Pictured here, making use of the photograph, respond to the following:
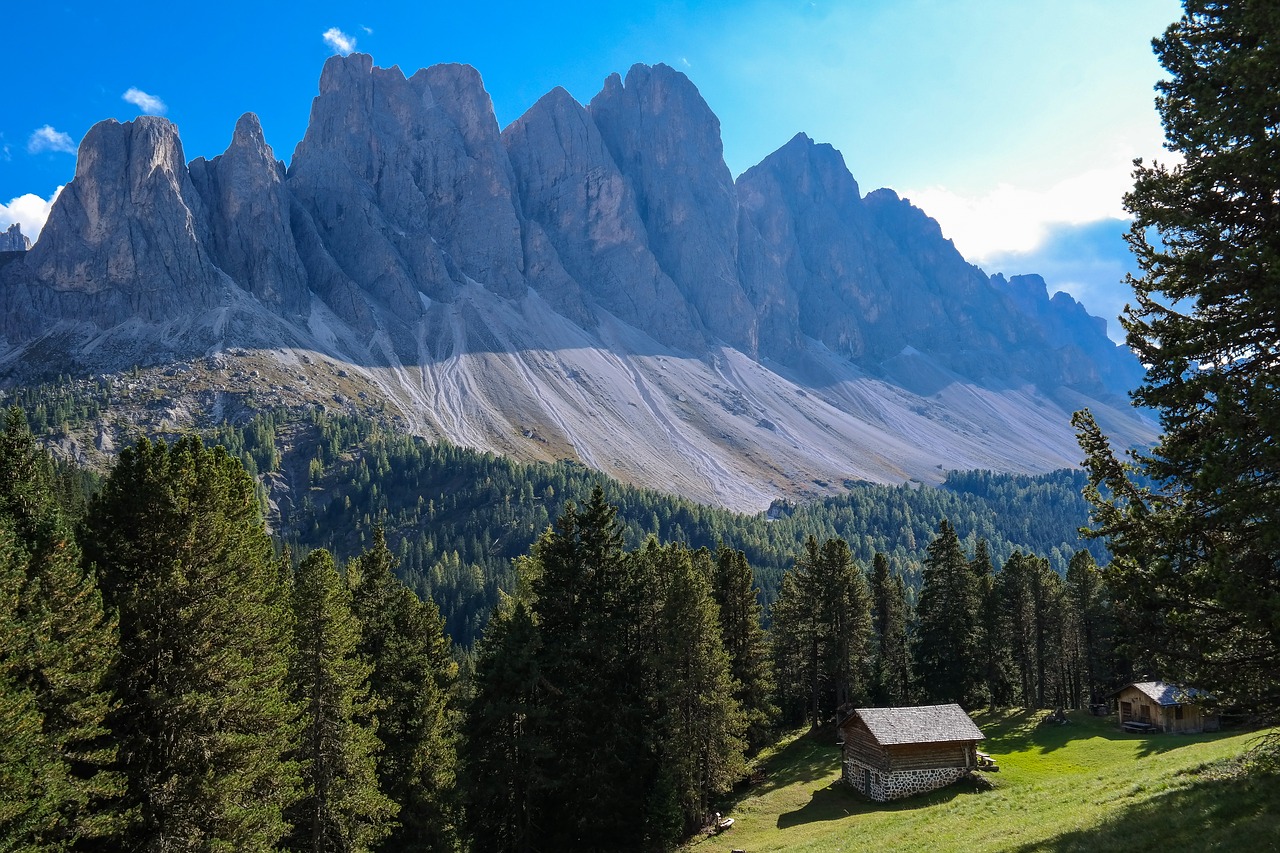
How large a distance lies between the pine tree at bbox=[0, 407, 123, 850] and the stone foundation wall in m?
34.1

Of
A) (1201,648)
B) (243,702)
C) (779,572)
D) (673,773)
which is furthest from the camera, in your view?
(779,572)

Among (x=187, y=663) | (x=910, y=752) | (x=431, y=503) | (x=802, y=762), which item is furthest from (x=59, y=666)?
(x=431, y=503)

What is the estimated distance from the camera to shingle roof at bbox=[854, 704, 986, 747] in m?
39.8

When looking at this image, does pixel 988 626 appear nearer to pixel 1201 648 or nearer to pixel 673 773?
pixel 673 773

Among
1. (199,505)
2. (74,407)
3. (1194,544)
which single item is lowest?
(1194,544)

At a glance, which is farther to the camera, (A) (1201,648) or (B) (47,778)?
(B) (47,778)

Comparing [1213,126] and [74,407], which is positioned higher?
[74,407]

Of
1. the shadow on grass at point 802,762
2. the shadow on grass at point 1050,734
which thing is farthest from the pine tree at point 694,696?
the shadow on grass at point 1050,734

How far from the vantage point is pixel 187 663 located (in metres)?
19.9

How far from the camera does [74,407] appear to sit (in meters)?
191

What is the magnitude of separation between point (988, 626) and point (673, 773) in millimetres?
34941

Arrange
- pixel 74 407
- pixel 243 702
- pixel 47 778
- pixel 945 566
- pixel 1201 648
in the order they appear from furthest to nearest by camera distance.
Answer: pixel 74 407 < pixel 945 566 < pixel 243 702 < pixel 47 778 < pixel 1201 648

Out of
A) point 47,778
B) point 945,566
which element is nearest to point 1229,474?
point 47,778

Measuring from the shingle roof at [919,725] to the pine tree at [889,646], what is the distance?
16150 millimetres
